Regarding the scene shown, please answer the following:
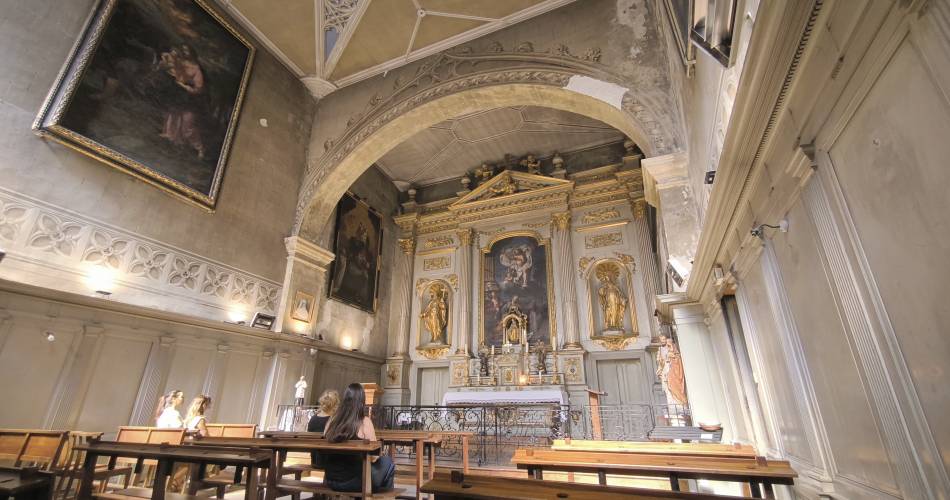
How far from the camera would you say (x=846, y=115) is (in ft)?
4.40

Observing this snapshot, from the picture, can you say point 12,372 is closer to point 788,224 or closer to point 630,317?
point 788,224

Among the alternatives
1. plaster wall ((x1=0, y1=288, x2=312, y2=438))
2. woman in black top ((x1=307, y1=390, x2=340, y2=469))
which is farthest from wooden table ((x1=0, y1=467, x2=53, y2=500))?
plaster wall ((x1=0, y1=288, x2=312, y2=438))

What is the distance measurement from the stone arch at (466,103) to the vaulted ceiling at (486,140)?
102 inches

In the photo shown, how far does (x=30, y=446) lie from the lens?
3109 mm

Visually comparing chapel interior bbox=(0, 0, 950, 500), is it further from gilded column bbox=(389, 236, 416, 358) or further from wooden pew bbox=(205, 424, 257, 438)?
gilded column bbox=(389, 236, 416, 358)

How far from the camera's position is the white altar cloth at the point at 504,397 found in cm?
838

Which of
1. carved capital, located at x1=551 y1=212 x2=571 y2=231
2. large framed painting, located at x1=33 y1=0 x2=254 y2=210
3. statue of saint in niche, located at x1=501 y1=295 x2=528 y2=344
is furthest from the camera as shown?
carved capital, located at x1=551 y1=212 x2=571 y2=231

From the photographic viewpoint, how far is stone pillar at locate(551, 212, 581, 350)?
10281 millimetres

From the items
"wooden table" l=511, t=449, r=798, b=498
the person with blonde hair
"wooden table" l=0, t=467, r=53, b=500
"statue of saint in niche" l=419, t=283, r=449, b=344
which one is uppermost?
"statue of saint in niche" l=419, t=283, r=449, b=344

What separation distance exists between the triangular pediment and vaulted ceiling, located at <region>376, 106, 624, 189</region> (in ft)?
3.30

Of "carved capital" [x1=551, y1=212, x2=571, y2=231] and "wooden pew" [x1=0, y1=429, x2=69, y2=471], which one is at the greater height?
"carved capital" [x1=551, y1=212, x2=571, y2=231]

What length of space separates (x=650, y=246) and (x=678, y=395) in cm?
540

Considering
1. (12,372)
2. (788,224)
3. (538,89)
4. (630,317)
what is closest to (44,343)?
(12,372)

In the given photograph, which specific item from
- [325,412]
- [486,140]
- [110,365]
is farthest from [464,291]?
[325,412]
